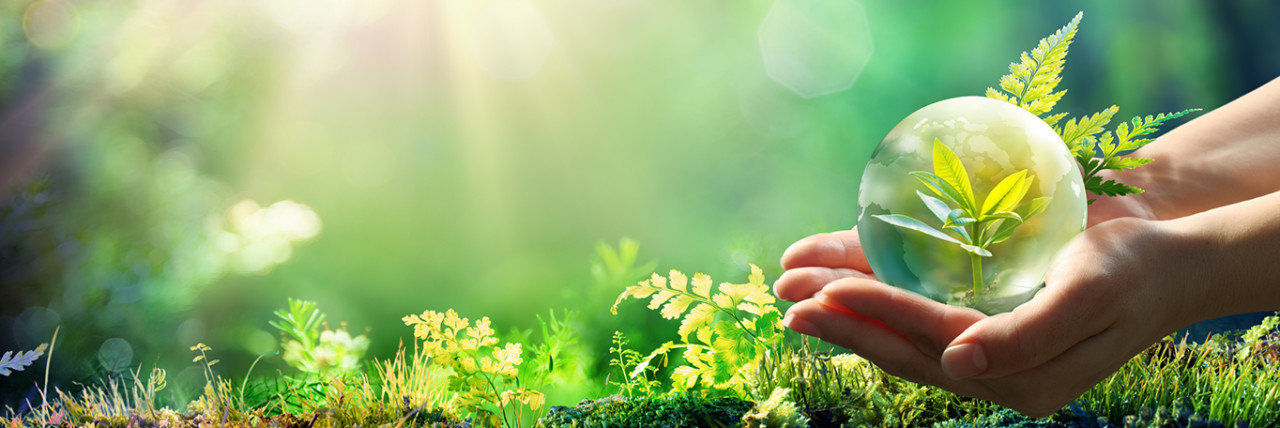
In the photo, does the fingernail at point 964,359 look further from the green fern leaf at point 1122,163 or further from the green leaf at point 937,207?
the green fern leaf at point 1122,163

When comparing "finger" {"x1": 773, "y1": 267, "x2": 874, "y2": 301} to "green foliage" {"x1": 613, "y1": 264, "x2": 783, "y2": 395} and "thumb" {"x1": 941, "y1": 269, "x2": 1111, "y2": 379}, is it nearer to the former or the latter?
"green foliage" {"x1": 613, "y1": 264, "x2": 783, "y2": 395}

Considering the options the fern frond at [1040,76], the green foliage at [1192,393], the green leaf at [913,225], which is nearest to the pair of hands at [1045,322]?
the green leaf at [913,225]

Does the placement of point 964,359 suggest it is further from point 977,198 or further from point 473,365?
point 473,365

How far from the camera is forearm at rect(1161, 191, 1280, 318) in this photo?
3.59 feet

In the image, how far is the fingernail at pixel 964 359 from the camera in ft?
3.06

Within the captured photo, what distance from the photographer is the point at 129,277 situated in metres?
2.68

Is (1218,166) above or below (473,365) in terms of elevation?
above

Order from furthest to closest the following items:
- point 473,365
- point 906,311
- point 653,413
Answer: point 473,365 < point 653,413 < point 906,311

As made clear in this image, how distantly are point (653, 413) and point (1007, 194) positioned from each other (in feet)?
3.00

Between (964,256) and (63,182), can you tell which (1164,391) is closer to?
(964,256)

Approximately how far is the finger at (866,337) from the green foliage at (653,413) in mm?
444

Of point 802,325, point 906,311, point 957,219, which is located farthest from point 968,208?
point 802,325

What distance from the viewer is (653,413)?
5.16 feet

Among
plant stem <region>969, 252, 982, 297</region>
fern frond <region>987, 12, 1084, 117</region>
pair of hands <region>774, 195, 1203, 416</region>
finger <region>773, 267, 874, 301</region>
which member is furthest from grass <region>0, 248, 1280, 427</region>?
fern frond <region>987, 12, 1084, 117</region>
